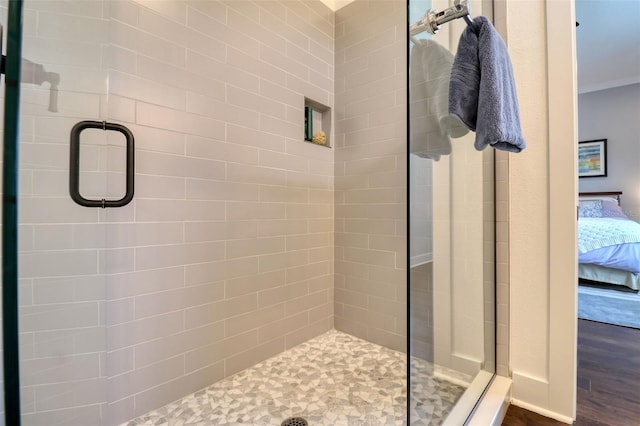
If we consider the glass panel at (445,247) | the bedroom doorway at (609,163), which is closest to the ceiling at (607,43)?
the bedroom doorway at (609,163)

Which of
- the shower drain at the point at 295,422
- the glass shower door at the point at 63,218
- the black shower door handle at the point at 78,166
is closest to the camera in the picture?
the glass shower door at the point at 63,218

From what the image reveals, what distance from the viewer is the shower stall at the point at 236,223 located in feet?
2.84

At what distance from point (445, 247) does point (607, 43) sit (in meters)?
4.17

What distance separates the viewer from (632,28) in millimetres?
3150

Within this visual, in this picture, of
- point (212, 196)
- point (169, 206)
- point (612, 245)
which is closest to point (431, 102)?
point (212, 196)

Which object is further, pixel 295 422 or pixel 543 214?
pixel 543 214

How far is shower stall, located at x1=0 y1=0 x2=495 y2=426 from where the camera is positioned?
86cm

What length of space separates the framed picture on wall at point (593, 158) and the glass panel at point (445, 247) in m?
4.52

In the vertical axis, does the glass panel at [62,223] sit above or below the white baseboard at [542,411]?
above

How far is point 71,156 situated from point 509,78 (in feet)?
5.34

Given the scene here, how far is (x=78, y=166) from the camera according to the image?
1.00m

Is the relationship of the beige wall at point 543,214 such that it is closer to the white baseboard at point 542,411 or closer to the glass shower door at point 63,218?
the white baseboard at point 542,411

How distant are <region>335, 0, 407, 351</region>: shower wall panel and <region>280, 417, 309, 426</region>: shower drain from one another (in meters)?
0.90

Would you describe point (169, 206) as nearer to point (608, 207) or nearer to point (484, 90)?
point (484, 90)
